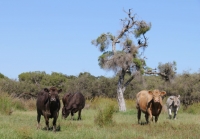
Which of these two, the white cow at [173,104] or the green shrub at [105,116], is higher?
the white cow at [173,104]

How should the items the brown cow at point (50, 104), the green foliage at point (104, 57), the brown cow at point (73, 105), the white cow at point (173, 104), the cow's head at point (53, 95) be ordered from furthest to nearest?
the green foliage at point (104, 57)
the white cow at point (173, 104)
the brown cow at point (73, 105)
the brown cow at point (50, 104)
the cow's head at point (53, 95)

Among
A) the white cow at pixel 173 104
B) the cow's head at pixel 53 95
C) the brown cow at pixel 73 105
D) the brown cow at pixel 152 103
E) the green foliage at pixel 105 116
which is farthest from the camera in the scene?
the white cow at pixel 173 104

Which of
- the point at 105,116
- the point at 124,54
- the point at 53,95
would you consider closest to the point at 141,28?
the point at 124,54

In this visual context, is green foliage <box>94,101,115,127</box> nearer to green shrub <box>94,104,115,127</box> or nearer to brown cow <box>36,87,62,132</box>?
green shrub <box>94,104,115,127</box>

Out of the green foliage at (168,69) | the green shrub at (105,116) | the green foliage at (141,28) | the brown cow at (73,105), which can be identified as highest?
the green foliage at (141,28)

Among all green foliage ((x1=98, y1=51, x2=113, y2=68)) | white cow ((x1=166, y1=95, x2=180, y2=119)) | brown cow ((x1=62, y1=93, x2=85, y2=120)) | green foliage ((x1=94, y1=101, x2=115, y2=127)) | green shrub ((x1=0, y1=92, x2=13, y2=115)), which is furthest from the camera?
green foliage ((x1=98, y1=51, x2=113, y2=68))

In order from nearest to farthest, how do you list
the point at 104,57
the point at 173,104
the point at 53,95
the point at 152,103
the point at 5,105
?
the point at 53,95 < the point at 152,103 < the point at 5,105 < the point at 173,104 < the point at 104,57

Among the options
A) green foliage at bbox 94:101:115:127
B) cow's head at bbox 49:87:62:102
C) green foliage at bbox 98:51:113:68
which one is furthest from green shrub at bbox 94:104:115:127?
green foliage at bbox 98:51:113:68

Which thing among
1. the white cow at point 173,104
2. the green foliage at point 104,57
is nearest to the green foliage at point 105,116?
the white cow at point 173,104

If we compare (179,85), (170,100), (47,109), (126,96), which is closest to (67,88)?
(126,96)

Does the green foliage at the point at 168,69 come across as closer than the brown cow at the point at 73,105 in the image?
No

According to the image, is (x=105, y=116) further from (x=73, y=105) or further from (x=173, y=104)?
(x=173, y=104)

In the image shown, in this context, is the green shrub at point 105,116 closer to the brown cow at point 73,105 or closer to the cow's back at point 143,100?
the cow's back at point 143,100

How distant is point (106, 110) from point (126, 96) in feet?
113
